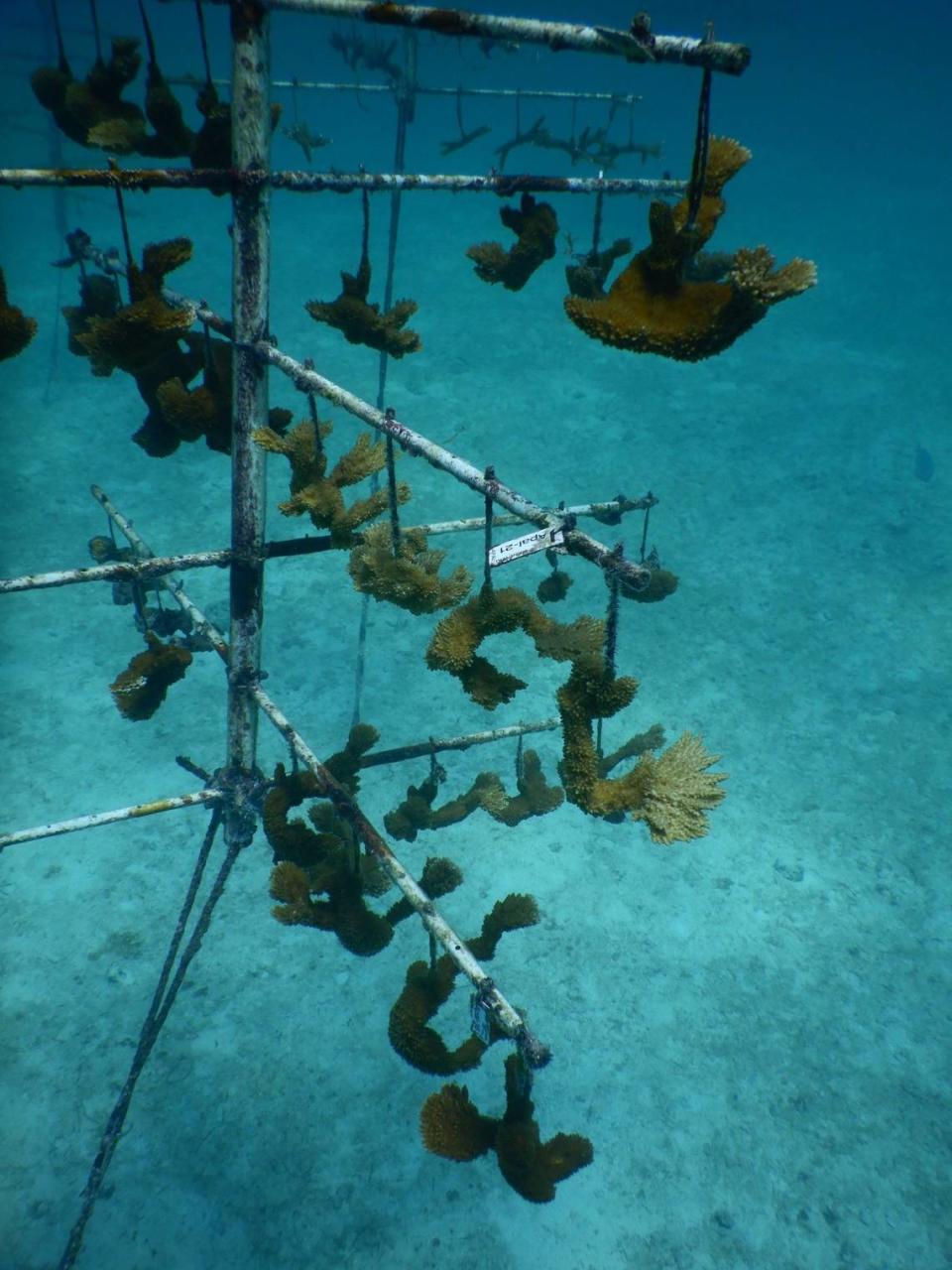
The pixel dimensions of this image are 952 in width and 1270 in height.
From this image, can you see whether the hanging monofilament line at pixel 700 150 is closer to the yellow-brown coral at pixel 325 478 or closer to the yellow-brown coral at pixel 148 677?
the yellow-brown coral at pixel 325 478

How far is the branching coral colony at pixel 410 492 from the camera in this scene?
7.27 feet

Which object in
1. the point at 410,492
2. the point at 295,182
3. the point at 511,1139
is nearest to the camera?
the point at 511,1139

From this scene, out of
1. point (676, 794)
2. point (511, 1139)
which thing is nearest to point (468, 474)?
point (676, 794)

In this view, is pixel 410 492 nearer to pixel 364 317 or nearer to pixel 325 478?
pixel 325 478

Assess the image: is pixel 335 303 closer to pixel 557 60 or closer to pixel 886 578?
pixel 886 578

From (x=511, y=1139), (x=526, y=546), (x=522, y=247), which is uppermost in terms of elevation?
(x=522, y=247)

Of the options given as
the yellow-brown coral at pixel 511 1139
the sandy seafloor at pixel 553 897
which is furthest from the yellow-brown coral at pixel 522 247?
the sandy seafloor at pixel 553 897

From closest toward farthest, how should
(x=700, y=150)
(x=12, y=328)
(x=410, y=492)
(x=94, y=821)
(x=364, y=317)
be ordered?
(x=700, y=150)
(x=12, y=328)
(x=410, y=492)
(x=364, y=317)
(x=94, y=821)

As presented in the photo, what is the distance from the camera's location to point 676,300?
2.21 m

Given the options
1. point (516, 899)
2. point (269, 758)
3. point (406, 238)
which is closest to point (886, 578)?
point (269, 758)

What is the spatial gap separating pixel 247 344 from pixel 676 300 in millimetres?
2243

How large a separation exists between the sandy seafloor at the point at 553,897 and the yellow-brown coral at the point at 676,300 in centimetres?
546

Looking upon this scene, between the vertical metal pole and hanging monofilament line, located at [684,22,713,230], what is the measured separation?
1903 millimetres

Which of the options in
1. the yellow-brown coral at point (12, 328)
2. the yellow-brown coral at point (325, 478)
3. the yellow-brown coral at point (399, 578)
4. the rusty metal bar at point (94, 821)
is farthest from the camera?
the rusty metal bar at point (94, 821)
